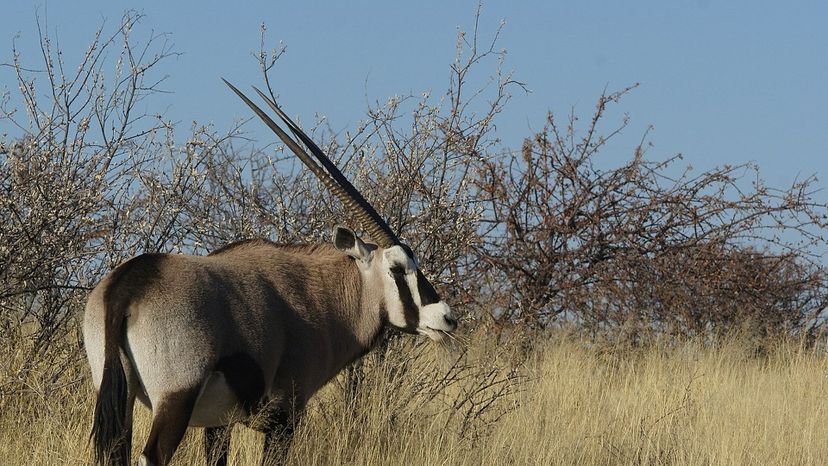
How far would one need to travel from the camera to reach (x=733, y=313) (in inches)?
497

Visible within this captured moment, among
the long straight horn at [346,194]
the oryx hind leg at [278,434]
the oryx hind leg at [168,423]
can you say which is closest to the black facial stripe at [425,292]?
the long straight horn at [346,194]

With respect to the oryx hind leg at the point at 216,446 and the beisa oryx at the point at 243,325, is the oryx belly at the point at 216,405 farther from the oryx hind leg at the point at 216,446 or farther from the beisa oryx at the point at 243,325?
the oryx hind leg at the point at 216,446

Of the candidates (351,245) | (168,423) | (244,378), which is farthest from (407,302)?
(168,423)

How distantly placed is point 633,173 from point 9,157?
6.40 meters

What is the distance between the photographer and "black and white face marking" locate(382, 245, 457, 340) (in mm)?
6375

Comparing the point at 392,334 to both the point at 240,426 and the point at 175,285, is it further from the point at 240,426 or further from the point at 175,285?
→ the point at 175,285

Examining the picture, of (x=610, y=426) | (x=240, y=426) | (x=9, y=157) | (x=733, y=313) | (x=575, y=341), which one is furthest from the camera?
(x=733, y=313)

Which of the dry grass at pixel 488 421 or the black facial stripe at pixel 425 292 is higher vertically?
the black facial stripe at pixel 425 292

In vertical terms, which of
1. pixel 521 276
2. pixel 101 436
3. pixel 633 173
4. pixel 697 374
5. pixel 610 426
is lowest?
pixel 101 436

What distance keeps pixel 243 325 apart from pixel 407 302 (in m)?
1.26

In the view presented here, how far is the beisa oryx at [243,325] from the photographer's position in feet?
16.5

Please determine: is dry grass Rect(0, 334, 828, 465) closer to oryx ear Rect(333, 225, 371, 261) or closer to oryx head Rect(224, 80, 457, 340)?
oryx head Rect(224, 80, 457, 340)

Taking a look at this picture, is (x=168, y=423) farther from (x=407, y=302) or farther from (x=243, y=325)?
(x=407, y=302)

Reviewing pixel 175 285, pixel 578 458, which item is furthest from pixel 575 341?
pixel 175 285
